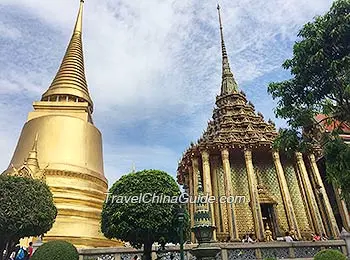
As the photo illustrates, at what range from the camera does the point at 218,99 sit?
3050 cm

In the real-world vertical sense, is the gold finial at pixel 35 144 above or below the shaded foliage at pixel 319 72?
above

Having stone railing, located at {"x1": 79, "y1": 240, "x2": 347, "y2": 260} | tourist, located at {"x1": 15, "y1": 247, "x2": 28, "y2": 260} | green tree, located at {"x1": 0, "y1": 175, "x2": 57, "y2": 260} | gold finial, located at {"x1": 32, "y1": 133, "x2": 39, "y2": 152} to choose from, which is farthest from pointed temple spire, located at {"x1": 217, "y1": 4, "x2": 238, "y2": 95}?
tourist, located at {"x1": 15, "y1": 247, "x2": 28, "y2": 260}

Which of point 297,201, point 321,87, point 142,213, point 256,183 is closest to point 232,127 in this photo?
point 256,183

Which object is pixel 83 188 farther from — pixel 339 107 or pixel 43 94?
pixel 339 107

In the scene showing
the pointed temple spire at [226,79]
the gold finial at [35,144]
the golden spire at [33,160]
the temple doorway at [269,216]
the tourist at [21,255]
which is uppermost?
the pointed temple spire at [226,79]

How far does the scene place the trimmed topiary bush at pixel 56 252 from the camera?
9.54 meters

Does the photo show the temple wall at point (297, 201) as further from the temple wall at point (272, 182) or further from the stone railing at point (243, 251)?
the stone railing at point (243, 251)

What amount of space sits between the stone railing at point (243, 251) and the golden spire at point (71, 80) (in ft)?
55.7

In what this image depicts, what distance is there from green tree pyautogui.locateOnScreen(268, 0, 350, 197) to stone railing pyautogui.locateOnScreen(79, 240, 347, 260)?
3.70m

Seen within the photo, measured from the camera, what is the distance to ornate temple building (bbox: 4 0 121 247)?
1886 cm

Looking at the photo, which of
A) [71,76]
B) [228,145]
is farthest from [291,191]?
[71,76]

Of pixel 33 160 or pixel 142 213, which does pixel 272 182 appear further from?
pixel 33 160

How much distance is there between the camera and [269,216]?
74.9 feet

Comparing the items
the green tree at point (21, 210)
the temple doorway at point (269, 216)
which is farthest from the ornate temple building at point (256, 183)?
the green tree at point (21, 210)
